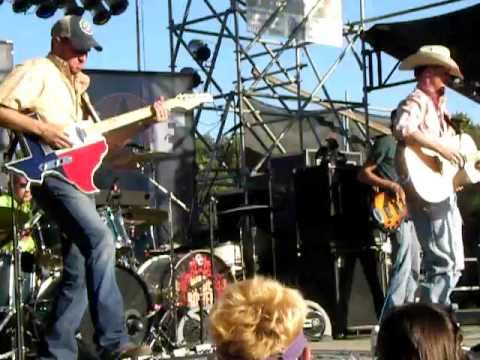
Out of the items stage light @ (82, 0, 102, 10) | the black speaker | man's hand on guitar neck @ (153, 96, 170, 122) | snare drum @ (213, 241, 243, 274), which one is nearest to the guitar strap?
man's hand on guitar neck @ (153, 96, 170, 122)

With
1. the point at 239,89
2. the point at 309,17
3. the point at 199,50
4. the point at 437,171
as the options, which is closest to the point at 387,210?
the point at 437,171

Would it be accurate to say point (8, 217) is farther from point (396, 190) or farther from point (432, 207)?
point (396, 190)

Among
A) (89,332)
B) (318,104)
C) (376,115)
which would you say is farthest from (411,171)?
(376,115)

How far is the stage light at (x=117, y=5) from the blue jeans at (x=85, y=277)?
848 centimetres

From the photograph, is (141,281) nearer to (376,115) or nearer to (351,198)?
(351,198)

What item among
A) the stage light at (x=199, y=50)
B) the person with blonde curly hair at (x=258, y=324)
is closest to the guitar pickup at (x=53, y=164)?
the person with blonde curly hair at (x=258, y=324)

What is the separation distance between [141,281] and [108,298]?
8.42ft

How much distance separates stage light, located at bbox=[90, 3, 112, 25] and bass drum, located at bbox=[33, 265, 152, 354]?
20.6 feet

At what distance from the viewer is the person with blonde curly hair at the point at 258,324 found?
2322 millimetres

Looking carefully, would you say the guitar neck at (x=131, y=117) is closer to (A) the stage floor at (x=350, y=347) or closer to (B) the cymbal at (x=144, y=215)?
(A) the stage floor at (x=350, y=347)

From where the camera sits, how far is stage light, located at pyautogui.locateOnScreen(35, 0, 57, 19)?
42.1 feet

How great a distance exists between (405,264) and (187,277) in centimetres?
197

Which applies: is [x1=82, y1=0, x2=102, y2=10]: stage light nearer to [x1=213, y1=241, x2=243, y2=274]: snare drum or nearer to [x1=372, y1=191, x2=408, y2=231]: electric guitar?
[x1=213, y1=241, x2=243, y2=274]: snare drum

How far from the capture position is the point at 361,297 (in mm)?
8914
